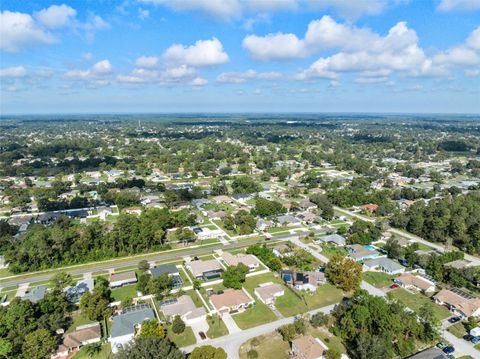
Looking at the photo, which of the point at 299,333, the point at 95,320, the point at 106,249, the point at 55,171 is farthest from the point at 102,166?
the point at 299,333

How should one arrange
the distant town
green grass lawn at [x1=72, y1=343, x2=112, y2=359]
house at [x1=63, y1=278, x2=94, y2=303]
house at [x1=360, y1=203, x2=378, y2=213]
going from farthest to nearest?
house at [x1=360, y1=203, x2=378, y2=213], house at [x1=63, y1=278, x2=94, y2=303], the distant town, green grass lawn at [x1=72, y1=343, x2=112, y2=359]

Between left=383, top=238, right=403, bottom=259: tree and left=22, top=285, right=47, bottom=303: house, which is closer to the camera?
left=22, top=285, right=47, bottom=303: house

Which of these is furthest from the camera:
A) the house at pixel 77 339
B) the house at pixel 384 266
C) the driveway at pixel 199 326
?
the house at pixel 384 266

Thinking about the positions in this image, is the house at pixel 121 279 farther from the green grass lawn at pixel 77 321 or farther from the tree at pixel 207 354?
the tree at pixel 207 354

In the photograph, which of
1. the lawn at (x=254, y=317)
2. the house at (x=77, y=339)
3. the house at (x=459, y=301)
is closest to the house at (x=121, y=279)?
the house at (x=77, y=339)

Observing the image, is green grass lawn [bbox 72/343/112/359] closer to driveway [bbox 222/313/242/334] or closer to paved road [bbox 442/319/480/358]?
driveway [bbox 222/313/242/334]

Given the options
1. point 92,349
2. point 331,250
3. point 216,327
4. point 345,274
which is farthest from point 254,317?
point 331,250

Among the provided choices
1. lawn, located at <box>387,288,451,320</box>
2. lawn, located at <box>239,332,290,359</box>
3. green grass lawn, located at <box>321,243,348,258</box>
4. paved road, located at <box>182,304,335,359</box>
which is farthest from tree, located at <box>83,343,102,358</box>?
green grass lawn, located at <box>321,243,348,258</box>
